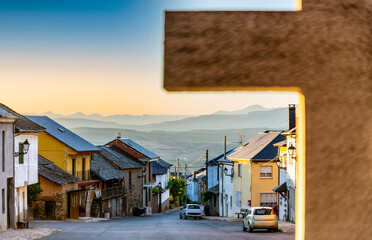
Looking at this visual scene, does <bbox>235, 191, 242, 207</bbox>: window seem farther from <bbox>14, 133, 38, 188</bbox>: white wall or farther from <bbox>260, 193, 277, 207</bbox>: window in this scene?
<bbox>14, 133, 38, 188</bbox>: white wall

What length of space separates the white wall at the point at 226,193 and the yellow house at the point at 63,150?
13.4 m

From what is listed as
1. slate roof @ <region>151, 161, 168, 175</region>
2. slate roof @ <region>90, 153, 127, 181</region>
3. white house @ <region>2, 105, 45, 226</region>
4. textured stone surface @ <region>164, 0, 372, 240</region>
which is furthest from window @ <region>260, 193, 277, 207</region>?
textured stone surface @ <region>164, 0, 372, 240</region>

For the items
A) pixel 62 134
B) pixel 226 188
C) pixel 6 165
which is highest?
pixel 62 134

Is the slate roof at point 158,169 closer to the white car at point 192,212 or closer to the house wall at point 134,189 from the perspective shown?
the house wall at point 134,189

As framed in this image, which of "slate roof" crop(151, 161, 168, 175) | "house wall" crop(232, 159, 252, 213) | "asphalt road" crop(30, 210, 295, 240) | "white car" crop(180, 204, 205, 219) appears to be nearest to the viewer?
"asphalt road" crop(30, 210, 295, 240)

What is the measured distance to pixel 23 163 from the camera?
31.7 meters

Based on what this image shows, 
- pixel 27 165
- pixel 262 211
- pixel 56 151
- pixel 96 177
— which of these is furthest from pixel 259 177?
pixel 27 165

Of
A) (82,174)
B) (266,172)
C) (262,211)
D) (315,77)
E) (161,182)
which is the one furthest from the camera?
(161,182)

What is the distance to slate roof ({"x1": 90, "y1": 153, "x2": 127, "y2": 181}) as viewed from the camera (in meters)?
52.5

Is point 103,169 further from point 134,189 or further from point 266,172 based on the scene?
point 266,172

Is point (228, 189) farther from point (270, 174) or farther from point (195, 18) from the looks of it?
point (195, 18)

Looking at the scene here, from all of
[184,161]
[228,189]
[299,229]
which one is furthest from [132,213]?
[184,161]

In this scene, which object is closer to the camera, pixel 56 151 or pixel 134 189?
pixel 56 151

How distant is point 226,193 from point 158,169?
24.6 metres
